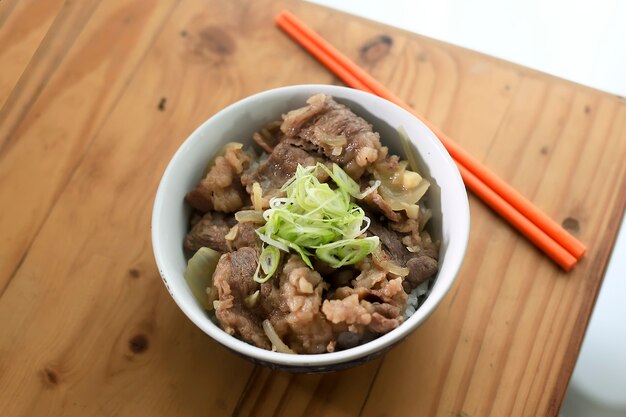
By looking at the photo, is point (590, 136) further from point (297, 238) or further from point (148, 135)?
point (148, 135)

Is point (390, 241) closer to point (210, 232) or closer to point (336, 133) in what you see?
point (336, 133)

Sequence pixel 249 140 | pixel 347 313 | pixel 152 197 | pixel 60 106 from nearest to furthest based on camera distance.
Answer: pixel 347 313 < pixel 249 140 < pixel 152 197 < pixel 60 106

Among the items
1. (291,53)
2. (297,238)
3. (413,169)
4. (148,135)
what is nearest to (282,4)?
(291,53)

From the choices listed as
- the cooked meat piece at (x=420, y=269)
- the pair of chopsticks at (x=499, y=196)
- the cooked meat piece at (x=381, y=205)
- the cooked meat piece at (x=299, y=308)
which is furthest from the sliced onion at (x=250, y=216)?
the pair of chopsticks at (x=499, y=196)

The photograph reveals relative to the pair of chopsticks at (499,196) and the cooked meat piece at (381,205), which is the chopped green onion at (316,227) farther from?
the pair of chopsticks at (499,196)

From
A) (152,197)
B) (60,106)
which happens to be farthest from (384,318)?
(60,106)
